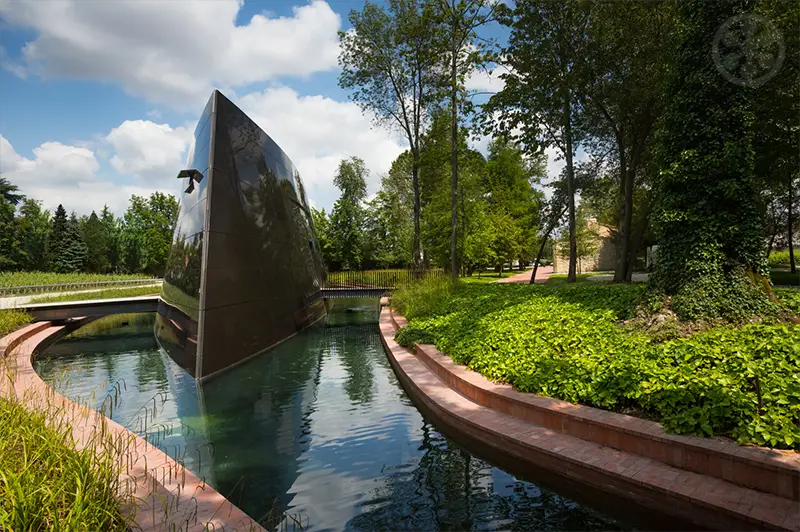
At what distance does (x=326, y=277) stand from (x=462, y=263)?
1127 cm

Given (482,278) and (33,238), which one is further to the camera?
(33,238)

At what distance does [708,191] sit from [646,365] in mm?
3245

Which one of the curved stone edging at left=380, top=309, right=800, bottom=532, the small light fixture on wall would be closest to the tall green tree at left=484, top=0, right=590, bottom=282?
the small light fixture on wall

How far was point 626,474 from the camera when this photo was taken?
3904mm

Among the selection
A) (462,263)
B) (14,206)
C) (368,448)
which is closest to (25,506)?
(368,448)

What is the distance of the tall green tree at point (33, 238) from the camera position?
152 ft

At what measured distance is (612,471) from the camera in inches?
156

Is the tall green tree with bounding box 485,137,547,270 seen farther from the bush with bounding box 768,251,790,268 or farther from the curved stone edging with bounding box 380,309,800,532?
the curved stone edging with bounding box 380,309,800,532

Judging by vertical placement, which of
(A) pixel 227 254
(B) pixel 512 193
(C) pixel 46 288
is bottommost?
(C) pixel 46 288

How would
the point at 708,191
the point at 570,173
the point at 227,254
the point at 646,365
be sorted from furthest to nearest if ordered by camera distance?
1. the point at 570,173
2. the point at 227,254
3. the point at 708,191
4. the point at 646,365

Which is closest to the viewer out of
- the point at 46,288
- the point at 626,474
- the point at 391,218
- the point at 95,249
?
the point at 626,474

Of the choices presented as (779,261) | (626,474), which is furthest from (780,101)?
(779,261)

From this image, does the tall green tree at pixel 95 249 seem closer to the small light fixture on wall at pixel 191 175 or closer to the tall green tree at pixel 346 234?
the tall green tree at pixel 346 234

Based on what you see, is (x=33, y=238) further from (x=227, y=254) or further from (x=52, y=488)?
(x=52, y=488)
